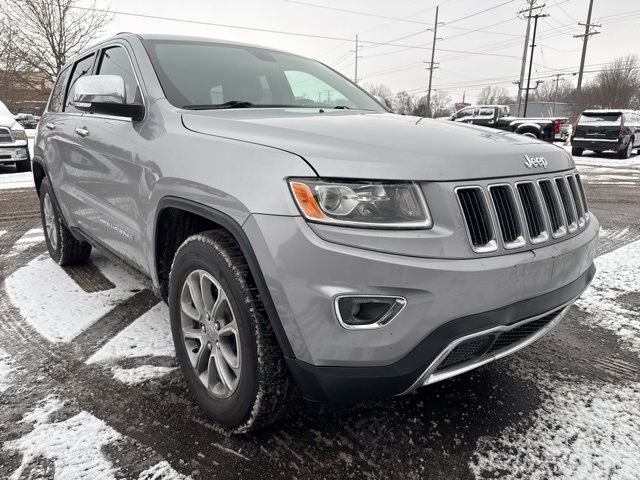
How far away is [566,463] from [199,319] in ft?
5.22

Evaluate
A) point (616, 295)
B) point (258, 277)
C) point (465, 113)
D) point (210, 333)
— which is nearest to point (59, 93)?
point (210, 333)

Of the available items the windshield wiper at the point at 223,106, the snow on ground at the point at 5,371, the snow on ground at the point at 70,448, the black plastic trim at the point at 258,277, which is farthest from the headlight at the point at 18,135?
the black plastic trim at the point at 258,277

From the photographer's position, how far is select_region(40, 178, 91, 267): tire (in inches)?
161

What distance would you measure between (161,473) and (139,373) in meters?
0.79

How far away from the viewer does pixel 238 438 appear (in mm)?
2000

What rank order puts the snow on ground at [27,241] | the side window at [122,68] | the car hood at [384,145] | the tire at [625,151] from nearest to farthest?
the car hood at [384,145] → the side window at [122,68] → the snow on ground at [27,241] → the tire at [625,151]

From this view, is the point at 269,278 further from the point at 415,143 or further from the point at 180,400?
the point at 180,400

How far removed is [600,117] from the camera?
53.9 ft

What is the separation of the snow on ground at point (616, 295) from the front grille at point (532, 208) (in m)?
1.56

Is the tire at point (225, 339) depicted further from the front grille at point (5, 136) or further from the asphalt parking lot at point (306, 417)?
the front grille at point (5, 136)

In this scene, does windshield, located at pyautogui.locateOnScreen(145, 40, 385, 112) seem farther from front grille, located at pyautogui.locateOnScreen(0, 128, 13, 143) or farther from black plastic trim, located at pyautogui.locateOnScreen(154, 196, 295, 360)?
front grille, located at pyautogui.locateOnScreen(0, 128, 13, 143)

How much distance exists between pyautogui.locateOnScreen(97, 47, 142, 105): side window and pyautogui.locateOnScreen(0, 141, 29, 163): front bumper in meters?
8.99

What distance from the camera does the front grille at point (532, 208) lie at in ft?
6.16

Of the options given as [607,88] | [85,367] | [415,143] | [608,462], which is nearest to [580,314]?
→ [608,462]
